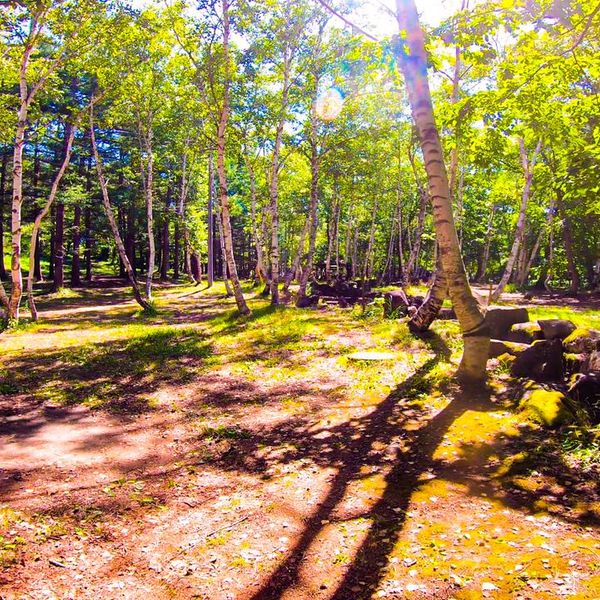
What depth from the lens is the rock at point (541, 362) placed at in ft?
28.6

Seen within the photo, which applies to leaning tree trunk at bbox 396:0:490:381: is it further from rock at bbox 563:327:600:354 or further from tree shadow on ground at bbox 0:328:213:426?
tree shadow on ground at bbox 0:328:213:426

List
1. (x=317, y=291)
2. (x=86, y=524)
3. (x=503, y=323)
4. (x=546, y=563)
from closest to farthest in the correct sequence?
(x=546, y=563)
(x=86, y=524)
(x=503, y=323)
(x=317, y=291)

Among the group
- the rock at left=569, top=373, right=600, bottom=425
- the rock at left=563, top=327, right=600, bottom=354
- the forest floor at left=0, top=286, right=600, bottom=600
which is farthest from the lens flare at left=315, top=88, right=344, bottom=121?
the rock at left=569, top=373, right=600, bottom=425

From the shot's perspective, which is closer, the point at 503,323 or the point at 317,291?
the point at 503,323

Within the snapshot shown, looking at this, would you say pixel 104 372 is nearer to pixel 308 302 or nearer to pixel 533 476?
pixel 533 476

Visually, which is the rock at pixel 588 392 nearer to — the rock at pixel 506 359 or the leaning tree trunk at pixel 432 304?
the rock at pixel 506 359

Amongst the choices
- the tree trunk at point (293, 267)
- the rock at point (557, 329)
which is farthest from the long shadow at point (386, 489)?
the tree trunk at point (293, 267)

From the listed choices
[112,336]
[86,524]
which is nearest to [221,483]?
[86,524]

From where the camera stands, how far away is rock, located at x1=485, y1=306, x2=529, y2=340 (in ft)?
39.1

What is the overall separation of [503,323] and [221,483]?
9.03 metres

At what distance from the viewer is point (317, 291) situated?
27578mm

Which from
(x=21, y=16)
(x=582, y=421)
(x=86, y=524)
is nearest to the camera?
(x=86, y=524)

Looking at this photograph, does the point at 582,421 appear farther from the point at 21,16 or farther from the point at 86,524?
the point at 21,16

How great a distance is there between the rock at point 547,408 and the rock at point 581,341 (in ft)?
6.56
